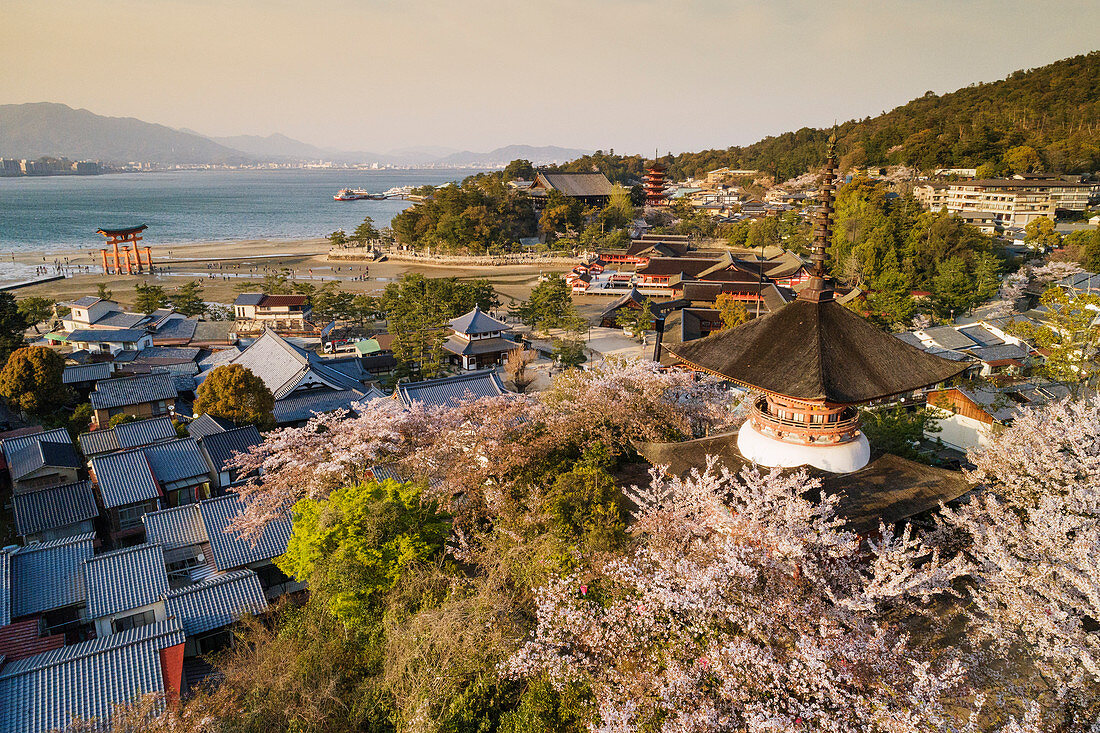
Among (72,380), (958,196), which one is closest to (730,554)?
(72,380)

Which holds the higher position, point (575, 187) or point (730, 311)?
point (575, 187)

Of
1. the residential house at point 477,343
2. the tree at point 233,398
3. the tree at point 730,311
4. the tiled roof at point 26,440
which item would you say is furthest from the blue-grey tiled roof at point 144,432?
the tree at point 730,311

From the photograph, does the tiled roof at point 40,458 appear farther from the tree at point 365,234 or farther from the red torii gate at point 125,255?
the tree at point 365,234

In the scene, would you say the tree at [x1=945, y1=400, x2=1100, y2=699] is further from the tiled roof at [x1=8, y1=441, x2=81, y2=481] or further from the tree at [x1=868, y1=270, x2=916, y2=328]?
the tree at [x1=868, y1=270, x2=916, y2=328]

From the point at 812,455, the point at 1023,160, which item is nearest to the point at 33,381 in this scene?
the point at 812,455

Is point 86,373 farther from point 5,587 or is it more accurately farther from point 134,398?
point 5,587
